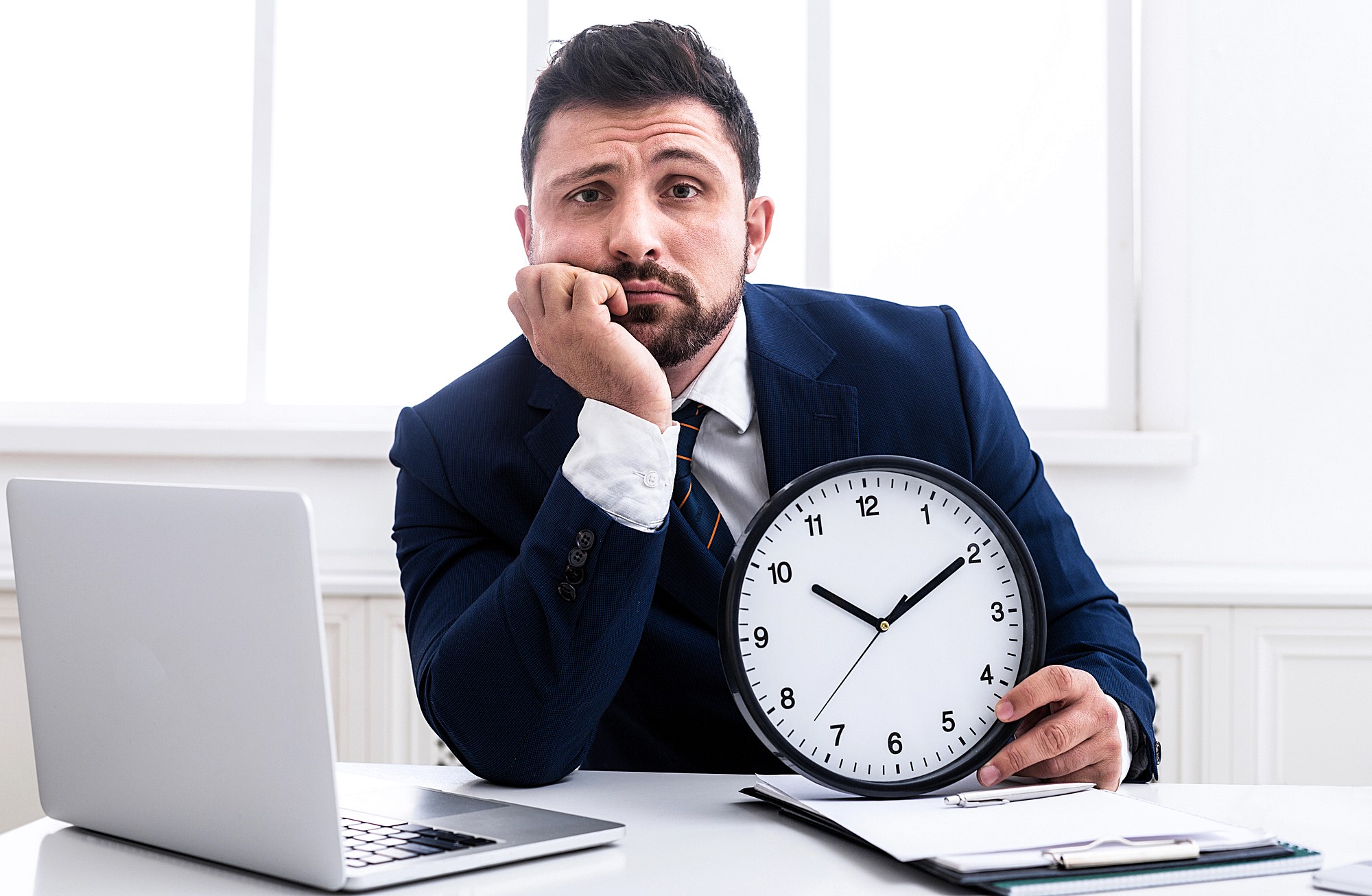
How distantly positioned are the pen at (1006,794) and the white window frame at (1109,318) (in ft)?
5.35

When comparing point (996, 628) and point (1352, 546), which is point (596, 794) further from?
point (1352, 546)

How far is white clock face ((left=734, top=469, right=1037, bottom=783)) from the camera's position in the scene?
3.38 ft

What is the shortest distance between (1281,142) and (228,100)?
8.35 feet

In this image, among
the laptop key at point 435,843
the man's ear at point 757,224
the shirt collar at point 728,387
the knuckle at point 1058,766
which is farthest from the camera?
the man's ear at point 757,224

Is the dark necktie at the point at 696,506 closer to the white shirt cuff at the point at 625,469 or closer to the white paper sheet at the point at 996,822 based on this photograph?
the white shirt cuff at the point at 625,469

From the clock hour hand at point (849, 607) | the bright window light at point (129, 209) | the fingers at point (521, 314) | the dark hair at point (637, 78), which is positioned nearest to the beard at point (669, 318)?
the fingers at point (521, 314)

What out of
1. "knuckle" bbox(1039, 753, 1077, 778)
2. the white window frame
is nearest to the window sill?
the white window frame

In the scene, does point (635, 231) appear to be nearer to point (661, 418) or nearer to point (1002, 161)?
point (661, 418)

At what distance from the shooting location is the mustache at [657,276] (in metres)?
1.39

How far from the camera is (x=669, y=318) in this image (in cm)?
142

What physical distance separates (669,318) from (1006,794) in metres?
0.70

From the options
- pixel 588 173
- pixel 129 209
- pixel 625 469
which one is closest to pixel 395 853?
pixel 625 469

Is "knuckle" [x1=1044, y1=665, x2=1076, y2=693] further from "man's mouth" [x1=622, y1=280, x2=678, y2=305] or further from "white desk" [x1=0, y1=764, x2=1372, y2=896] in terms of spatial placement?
"man's mouth" [x1=622, y1=280, x2=678, y2=305]

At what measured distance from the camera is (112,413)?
2.87m
